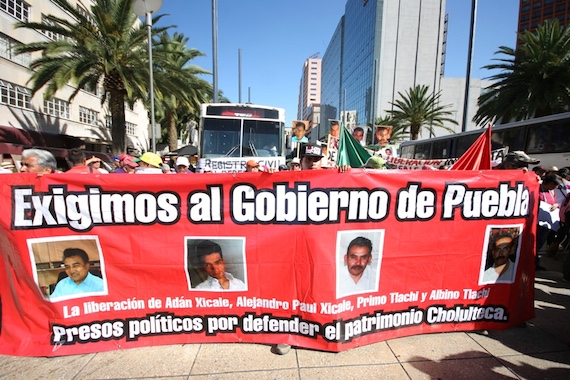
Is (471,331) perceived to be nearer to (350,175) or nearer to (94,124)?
(350,175)

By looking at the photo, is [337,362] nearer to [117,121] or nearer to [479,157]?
[479,157]

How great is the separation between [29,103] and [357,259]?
83.2ft

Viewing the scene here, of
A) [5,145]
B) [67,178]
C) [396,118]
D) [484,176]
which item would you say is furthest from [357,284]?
[396,118]

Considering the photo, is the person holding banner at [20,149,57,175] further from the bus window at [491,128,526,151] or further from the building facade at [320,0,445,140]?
the building facade at [320,0,445,140]

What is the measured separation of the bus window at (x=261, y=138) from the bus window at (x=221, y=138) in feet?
0.84

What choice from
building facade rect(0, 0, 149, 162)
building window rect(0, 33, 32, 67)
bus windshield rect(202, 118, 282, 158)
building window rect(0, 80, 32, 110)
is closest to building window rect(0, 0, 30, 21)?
building facade rect(0, 0, 149, 162)

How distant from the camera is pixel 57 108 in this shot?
2383cm

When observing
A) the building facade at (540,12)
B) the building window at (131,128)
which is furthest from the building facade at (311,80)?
the building window at (131,128)

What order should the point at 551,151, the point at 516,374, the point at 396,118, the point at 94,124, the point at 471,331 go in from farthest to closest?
the point at 396,118 → the point at 94,124 → the point at 551,151 → the point at 471,331 → the point at 516,374

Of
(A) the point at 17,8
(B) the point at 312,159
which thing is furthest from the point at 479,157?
(A) the point at 17,8

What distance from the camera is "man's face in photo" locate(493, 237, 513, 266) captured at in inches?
128

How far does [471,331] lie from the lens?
3281 mm

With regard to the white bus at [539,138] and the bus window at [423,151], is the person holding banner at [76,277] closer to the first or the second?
the white bus at [539,138]

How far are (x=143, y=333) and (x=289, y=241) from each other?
163cm
